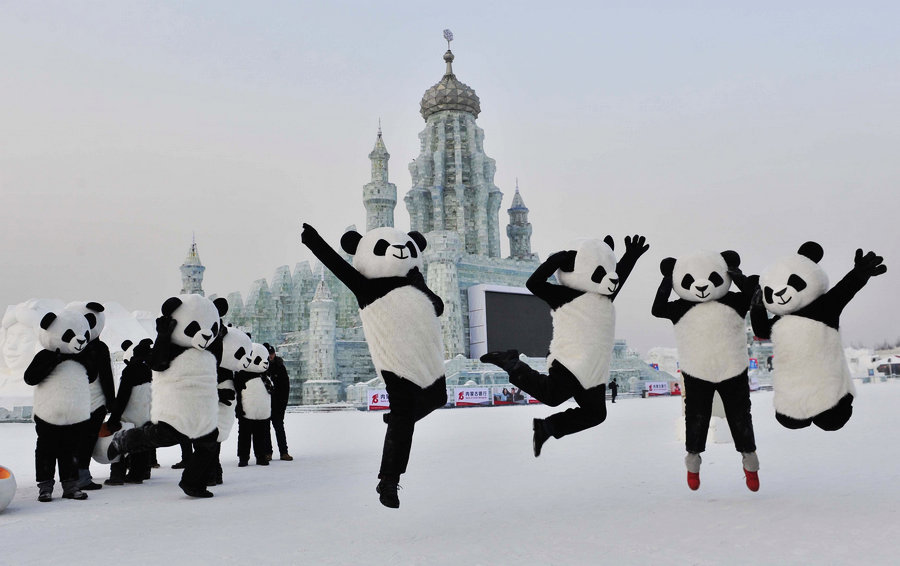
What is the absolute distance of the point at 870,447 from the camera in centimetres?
774

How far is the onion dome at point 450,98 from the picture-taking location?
3506cm

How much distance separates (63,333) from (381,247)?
3.52 metres

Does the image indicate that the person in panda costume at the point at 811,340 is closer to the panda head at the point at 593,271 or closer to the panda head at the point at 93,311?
the panda head at the point at 593,271

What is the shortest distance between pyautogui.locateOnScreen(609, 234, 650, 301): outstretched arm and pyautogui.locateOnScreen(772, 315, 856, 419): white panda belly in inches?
46.2

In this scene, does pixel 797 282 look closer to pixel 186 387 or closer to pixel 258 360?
pixel 186 387

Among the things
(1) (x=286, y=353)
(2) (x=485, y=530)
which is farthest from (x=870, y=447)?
(1) (x=286, y=353)

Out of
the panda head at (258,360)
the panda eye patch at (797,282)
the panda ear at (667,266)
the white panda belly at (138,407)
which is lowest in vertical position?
the white panda belly at (138,407)

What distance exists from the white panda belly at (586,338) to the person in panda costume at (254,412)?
4556mm

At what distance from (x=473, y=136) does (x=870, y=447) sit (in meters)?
29.4

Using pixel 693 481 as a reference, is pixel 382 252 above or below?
above

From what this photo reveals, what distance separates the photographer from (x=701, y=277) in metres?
5.32

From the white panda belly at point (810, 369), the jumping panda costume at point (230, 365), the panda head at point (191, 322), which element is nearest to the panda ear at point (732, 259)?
the white panda belly at point (810, 369)

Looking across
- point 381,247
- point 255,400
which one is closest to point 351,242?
point 381,247

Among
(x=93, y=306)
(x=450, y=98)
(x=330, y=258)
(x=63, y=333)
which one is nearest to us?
(x=330, y=258)
